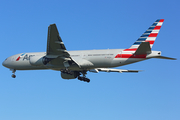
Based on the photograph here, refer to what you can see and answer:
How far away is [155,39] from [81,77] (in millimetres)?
11309

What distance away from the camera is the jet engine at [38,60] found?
109 feet

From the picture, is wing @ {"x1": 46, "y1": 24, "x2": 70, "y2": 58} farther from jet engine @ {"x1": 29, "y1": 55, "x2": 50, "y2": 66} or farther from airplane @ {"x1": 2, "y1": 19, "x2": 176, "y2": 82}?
jet engine @ {"x1": 29, "y1": 55, "x2": 50, "y2": 66}

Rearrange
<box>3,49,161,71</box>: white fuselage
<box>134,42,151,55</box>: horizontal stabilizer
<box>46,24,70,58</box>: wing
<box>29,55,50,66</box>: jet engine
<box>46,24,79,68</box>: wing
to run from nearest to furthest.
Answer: <box>46,24,70,58</box>: wing < <box>46,24,79,68</box>: wing < <box>134,42,151,55</box>: horizontal stabilizer < <box>3,49,161,71</box>: white fuselage < <box>29,55,50,66</box>: jet engine

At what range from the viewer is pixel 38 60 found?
33.4 metres

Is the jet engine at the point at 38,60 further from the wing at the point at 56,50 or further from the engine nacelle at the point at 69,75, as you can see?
the engine nacelle at the point at 69,75

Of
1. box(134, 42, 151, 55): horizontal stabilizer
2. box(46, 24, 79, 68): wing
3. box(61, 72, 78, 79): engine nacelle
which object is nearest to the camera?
box(46, 24, 79, 68): wing

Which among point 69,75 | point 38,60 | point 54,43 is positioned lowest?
point 69,75

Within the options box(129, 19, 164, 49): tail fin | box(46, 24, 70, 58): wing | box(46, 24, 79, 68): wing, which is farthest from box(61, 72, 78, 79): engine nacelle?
box(129, 19, 164, 49): tail fin

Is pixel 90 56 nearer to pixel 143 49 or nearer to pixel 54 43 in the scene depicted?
pixel 54 43

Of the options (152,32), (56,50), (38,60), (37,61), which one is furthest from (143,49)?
(37,61)

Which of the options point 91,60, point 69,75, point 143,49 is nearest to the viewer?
point 143,49

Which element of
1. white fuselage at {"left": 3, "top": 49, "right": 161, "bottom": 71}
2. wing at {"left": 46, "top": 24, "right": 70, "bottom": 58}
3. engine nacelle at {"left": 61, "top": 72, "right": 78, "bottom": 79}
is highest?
wing at {"left": 46, "top": 24, "right": 70, "bottom": 58}

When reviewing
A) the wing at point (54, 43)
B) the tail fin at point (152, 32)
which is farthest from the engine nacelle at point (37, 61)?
the tail fin at point (152, 32)

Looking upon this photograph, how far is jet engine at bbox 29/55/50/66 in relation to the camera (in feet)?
109
